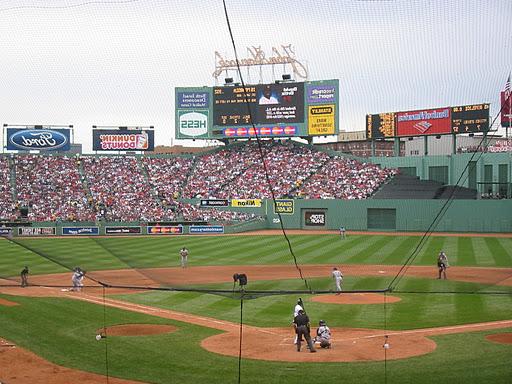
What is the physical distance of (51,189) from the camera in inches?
2621

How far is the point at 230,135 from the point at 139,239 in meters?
20.8

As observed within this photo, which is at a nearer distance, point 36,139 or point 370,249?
point 370,249

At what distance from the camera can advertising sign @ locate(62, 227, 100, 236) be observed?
59.3 meters

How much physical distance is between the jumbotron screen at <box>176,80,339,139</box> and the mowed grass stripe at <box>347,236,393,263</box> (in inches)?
679

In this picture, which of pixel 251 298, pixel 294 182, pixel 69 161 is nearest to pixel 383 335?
pixel 251 298

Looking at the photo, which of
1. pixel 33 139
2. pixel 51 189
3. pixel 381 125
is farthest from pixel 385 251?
pixel 33 139

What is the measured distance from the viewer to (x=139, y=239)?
5428 cm

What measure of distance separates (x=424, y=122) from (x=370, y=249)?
25639 millimetres

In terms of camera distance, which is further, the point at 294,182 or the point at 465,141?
the point at 465,141

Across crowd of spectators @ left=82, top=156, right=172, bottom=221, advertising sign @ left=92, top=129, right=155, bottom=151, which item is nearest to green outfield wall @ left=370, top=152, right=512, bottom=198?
crowd of spectators @ left=82, top=156, right=172, bottom=221

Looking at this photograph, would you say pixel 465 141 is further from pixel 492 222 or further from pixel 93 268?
pixel 93 268

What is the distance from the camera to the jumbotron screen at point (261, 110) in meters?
67.6

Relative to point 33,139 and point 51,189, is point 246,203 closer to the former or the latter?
point 51,189

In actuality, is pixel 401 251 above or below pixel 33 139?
below
